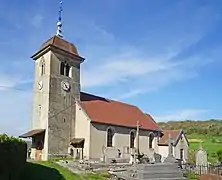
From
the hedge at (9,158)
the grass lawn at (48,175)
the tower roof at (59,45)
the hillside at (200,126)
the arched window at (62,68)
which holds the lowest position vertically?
the grass lawn at (48,175)

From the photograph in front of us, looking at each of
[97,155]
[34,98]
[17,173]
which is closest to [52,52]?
[34,98]

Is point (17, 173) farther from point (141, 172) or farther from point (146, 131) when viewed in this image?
point (146, 131)

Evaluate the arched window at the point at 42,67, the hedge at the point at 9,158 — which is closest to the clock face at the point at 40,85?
the arched window at the point at 42,67

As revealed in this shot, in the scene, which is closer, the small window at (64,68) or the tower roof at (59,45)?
the tower roof at (59,45)

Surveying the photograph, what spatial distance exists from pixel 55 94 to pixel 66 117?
9.92 ft

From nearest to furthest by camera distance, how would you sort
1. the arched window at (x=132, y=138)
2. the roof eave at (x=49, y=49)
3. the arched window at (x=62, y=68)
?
the roof eave at (x=49, y=49), the arched window at (x=62, y=68), the arched window at (x=132, y=138)

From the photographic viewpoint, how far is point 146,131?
42.7 meters

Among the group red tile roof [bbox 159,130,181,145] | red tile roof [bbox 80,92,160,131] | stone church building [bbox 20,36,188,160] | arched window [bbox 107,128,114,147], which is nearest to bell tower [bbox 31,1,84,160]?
stone church building [bbox 20,36,188,160]

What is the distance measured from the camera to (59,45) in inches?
1422

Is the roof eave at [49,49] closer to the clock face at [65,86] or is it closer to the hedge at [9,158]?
the clock face at [65,86]

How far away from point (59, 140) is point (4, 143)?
70.3 ft

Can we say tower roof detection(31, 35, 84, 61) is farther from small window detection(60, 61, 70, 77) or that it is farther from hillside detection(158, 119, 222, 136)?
hillside detection(158, 119, 222, 136)

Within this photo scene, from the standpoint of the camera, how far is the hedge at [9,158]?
12672 mm

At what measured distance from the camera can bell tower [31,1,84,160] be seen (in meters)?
33.6
